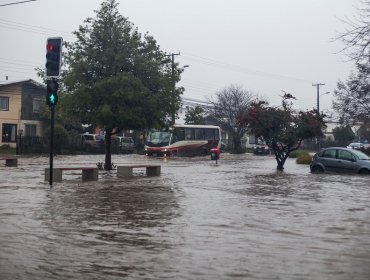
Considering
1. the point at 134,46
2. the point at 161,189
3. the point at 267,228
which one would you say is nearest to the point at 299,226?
the point at 267,228

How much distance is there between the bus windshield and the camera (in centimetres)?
4634

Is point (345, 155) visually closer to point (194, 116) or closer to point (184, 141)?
point (184, 141)

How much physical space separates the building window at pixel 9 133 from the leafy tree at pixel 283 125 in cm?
3054

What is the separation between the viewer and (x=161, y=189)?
683 inches

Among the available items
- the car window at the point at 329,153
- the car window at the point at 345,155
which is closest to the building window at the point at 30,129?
the car window at the point at 329,153

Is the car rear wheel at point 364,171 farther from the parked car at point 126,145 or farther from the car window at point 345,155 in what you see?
the parked car at point 126,145

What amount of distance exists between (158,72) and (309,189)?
11.4m

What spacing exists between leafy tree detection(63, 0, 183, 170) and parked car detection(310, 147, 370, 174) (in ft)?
25.6

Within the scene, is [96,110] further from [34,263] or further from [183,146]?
[183,146]

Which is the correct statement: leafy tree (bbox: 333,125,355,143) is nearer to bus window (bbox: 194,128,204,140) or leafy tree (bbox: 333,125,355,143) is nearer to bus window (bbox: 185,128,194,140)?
bus window (bbox: 194,128,204,140)

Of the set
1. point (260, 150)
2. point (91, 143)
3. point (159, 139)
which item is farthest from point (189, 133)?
point (260, 150)

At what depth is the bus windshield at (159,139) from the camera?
1825 inches

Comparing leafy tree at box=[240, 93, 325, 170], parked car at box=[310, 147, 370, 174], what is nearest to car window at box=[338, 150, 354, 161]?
parked car at box=[310, 147, 370, 174]

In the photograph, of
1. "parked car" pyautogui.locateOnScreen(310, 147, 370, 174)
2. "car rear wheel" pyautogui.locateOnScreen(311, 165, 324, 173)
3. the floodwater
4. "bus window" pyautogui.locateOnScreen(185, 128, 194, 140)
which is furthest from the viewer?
"bus window" pyautogui.locateOnScreen(185, 128, 194, 140)
